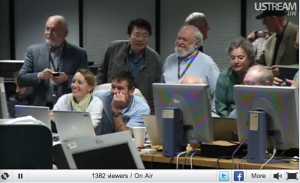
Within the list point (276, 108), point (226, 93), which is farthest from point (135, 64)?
point (276, 108)

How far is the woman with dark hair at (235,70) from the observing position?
4.18m

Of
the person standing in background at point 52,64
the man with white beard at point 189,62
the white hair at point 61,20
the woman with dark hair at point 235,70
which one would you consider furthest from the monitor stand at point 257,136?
the white hair at point 61,20

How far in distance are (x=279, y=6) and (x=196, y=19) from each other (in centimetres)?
73

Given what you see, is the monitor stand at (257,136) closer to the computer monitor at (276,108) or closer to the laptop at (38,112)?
the computer monitor at (276,108)

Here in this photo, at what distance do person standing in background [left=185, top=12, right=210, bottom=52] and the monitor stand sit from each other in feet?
5.90

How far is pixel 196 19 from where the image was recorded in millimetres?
4652

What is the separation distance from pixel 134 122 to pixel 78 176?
1726 millimetres

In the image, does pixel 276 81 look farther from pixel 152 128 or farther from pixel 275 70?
pixel 152 128

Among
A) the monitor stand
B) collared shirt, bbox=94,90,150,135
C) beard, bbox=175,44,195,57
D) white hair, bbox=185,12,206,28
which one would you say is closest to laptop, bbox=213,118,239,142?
the monitor stand

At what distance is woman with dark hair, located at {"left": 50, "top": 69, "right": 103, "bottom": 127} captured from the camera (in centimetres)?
412

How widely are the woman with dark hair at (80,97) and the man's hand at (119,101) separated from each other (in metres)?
0.11

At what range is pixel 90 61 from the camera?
4809mm

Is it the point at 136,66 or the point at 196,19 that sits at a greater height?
the point at 196,19

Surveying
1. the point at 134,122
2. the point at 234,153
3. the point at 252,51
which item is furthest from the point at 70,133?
the point at 252,51
